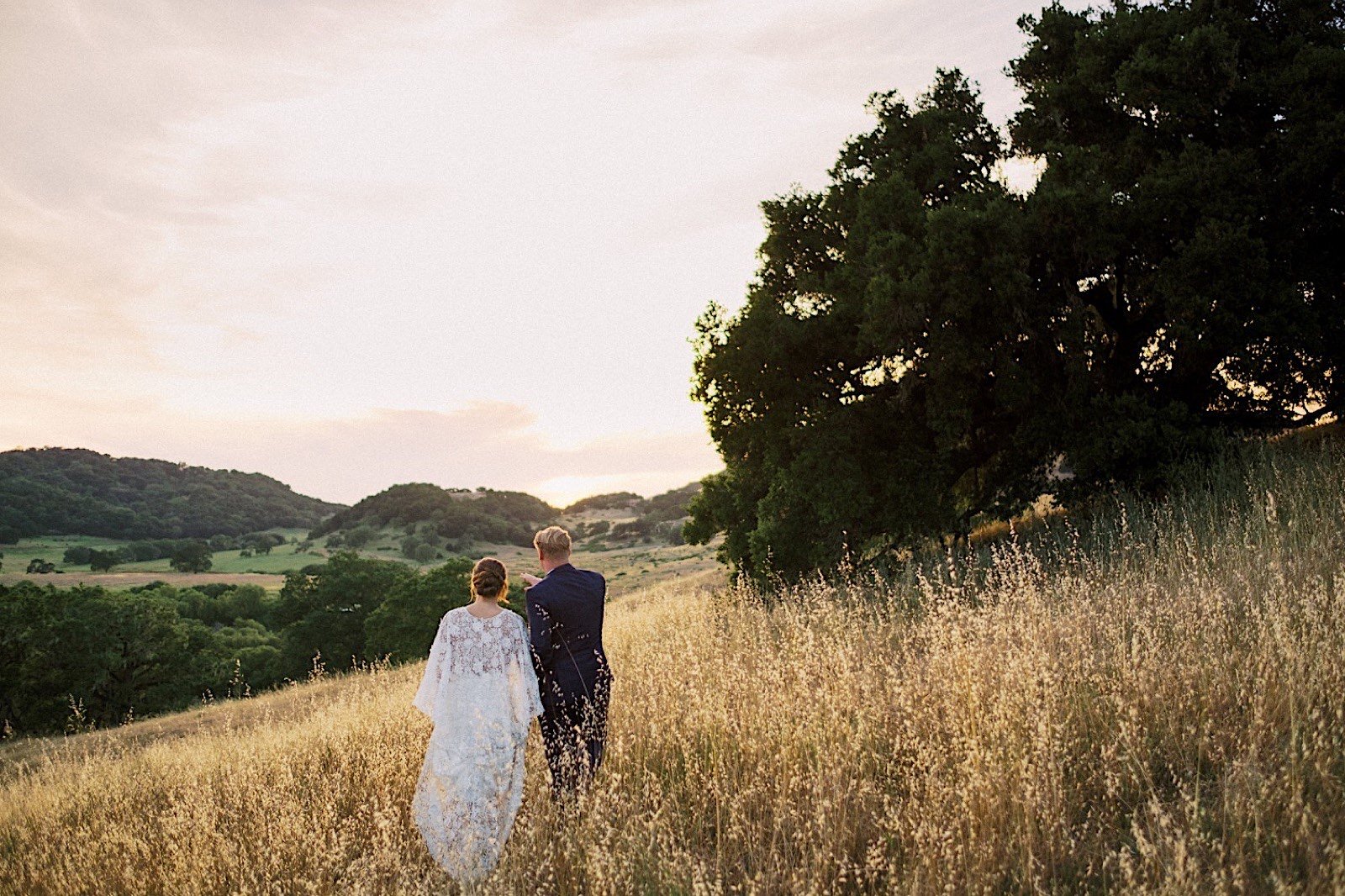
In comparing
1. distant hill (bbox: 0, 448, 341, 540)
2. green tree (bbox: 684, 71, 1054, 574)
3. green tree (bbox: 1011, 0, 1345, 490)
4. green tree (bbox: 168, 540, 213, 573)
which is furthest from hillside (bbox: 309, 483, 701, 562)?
green tree (bbox: 1011, 0, 1345, 490)

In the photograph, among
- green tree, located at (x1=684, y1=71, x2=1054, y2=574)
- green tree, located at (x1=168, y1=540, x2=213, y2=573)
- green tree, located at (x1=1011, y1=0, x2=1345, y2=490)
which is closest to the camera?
green tree, located at (x1=1011, y1=0, x2=1345, y2=490)

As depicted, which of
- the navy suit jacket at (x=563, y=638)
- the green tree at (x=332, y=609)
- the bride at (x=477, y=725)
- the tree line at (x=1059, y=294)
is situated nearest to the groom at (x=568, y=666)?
the navy suit jacket at (x=563, y=638)

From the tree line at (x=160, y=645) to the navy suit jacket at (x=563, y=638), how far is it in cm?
2204

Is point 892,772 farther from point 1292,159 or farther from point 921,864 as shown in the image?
point 1292,159

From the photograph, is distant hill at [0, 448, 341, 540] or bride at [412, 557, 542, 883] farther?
distant hill at [0, 448, 341, 540]

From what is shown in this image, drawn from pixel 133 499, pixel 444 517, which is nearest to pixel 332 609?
pixel 444 517

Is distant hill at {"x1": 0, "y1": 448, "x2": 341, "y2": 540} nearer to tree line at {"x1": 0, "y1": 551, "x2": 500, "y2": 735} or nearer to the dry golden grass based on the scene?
tree line at {"x1": 0, "y1": 551, "x2": 500, "y2": 735}

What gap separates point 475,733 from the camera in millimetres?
4949

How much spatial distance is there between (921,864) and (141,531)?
104359mm

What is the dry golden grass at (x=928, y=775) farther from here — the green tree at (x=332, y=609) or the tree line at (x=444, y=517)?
the tree line at (x=444, y=517)

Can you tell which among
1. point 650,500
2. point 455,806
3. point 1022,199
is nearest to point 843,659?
point 455,806

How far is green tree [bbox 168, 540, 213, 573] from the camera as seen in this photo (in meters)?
64.4

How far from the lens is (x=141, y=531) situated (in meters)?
86.0

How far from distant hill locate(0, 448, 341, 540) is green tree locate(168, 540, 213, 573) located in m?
23.5
